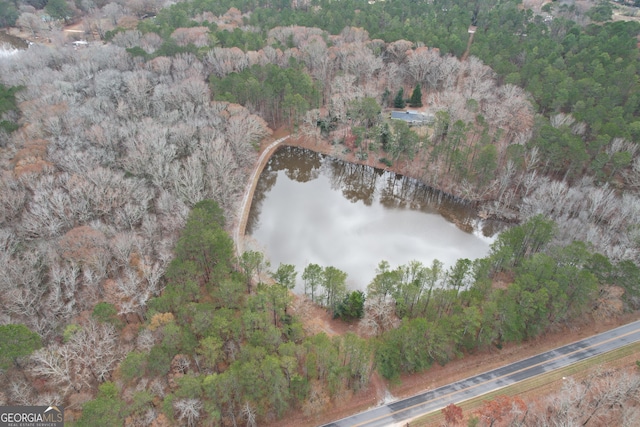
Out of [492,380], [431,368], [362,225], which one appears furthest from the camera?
[362,225]

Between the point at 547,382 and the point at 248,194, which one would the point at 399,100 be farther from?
the point at 547,382

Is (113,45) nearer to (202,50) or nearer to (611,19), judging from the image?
(202,50)

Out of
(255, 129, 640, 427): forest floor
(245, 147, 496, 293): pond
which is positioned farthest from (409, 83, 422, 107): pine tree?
(255, 129, 640, 427): forest floor

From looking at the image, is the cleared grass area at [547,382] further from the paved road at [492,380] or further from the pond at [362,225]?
the pond at [362,225]

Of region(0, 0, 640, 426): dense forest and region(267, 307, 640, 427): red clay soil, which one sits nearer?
region(0, 0, 640, 426): dense forest

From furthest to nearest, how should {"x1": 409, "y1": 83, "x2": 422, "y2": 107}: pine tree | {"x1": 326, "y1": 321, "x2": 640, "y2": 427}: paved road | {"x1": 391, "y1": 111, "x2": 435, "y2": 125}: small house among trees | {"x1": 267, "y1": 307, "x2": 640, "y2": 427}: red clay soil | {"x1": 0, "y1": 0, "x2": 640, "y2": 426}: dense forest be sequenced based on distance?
1. {"x1": 409, "y1": 83, "x2": 422, "y2": 107}: pine tree
2. {"x1": 391, "y1": 111, "x2": 435, "y2": 125}: small house among trees
3. {"x1": 267, "y1": 307, "x2": 640, "y2": 427}: red clay soil
4. {"x1": 326, "y1": 321, "x2": 640, "y2": 427}: paved road
5. {"x1": 0, "y1": 0, "x2": 640, "y2": 426}: dense forest

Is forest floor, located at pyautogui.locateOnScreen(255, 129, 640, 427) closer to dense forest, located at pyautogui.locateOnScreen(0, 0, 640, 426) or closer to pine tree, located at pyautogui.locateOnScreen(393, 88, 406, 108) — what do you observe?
dense forest, located at pyautogui.locateOnScreen(0, 0, 640, 426)

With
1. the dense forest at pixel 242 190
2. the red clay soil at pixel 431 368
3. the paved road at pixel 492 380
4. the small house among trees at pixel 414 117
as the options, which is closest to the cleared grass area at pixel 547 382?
the paved road at pixel 492 380

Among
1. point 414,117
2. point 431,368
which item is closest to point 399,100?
point 414,117
